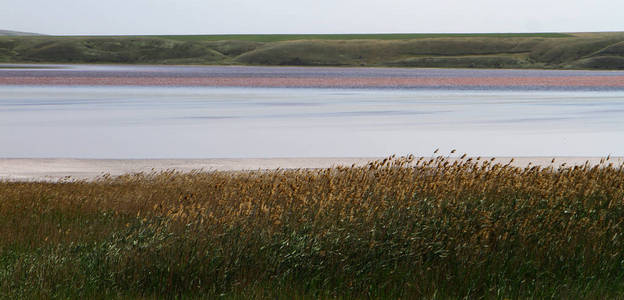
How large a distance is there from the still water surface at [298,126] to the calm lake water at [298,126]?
0.11ft

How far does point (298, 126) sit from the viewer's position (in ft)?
94.3

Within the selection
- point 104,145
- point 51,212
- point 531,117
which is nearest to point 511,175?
point 51,212

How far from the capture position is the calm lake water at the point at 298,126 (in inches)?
888

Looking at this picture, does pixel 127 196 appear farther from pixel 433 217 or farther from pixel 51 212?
pixel 433 217

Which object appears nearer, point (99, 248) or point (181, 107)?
point (99, 248)

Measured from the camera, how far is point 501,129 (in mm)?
28000

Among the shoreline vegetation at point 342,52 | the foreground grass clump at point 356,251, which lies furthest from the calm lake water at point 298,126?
the shoreline vegetation at point 342,52

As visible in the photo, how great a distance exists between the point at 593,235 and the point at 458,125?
20991 millimetres

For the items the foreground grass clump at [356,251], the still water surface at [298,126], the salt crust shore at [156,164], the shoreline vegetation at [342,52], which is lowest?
the shoreline vegetation at [342,52]

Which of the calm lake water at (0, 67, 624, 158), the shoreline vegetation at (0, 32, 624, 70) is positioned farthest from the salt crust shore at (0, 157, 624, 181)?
the shoreline vegetation at (0, 32, 624, 70)

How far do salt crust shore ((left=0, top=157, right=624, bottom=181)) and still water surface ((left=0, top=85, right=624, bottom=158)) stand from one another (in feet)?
5.04

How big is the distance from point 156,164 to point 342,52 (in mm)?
153849

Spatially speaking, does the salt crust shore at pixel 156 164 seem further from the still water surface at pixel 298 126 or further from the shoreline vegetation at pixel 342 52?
the shoreline vegetation at pixel 342 52

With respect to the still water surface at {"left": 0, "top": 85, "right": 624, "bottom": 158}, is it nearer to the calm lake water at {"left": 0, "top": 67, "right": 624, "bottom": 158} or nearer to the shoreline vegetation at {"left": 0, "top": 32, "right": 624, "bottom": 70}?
the calm lake water at {"left": 0, "top": 67, "right": 624, "bottom": 158}
